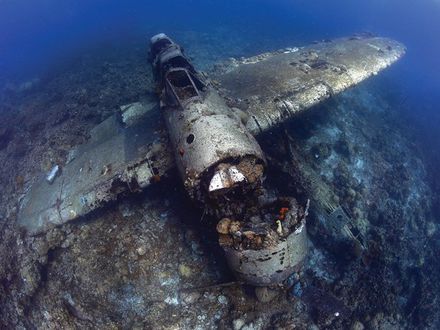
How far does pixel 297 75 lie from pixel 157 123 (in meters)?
4.57

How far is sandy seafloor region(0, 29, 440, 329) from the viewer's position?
6.95m

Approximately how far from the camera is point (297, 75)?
35.1 feet

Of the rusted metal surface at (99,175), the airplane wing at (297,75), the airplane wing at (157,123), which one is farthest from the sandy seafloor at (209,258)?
the airplane wing at (297,75)

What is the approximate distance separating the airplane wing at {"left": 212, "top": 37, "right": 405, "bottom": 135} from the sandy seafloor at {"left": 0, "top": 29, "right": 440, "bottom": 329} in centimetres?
90

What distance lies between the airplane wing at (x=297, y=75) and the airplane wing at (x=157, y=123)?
3 centimetres

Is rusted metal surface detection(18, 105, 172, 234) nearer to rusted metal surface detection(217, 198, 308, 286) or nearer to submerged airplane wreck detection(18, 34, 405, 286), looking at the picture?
submerged airplane wreck detection(18, 34, 405, 286)

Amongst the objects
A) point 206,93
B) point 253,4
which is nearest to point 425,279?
point 206,93

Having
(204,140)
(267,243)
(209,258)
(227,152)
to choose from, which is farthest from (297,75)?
(267,243)

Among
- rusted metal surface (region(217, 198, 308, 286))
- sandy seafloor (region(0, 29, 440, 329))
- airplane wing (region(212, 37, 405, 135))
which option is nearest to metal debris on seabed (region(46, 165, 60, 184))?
sandy seafloor (region(0, 29, 440, 329))

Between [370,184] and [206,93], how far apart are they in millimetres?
5667

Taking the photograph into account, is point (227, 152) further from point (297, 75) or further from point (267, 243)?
point (297, 75)

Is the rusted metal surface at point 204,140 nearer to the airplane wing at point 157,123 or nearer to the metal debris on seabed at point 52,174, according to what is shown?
the airplane wing at point 157,123

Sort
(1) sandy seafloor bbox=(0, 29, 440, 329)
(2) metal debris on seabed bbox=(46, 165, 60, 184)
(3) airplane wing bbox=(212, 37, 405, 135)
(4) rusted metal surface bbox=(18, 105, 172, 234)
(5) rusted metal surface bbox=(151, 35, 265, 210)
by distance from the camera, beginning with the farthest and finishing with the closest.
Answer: (3) airplane wing bbox=(212, 37, 405, 135)
(2) metal debris on seabed bbox=(46, 165, 60, 184)
(4) rusted metal surface bbox=(18, 105, 172, 234)
(1) sandy seafloor bbox=(0, 29, 440, 329)
(5) rusted metal surface bbox=(151, 35, 265, 210)

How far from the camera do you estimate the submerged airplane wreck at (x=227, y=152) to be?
18.4 ft
